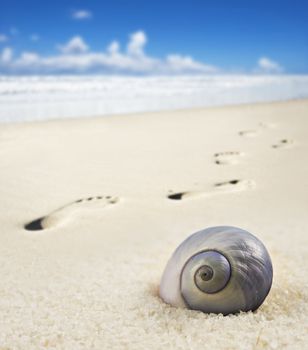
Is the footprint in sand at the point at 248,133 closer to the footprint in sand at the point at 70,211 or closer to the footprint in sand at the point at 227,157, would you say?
the footprint in sand at the point at 227,157

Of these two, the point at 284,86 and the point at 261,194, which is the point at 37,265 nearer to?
the point at 261,194

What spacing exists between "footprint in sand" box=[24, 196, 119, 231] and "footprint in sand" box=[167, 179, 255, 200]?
1.29 ft

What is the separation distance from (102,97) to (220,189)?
6.02 metres

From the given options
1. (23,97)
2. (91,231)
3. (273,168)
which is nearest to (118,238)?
(91,231)

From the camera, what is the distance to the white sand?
1.27 m

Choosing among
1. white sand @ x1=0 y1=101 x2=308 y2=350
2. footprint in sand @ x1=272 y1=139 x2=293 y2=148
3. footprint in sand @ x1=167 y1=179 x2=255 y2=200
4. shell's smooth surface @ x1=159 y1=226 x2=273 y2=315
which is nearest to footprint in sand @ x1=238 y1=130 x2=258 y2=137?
white sand @ x1=0 y1=101 x2=308 y2=350

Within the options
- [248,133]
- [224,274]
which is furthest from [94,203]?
[248,133]

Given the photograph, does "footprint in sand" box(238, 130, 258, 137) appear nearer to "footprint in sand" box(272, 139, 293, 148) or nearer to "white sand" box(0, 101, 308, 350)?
"white sand" box(0, 101, 308, 350)

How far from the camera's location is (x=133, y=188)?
282 centimetres

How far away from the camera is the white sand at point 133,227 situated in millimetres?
Answer: 1267

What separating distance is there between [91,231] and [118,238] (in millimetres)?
165

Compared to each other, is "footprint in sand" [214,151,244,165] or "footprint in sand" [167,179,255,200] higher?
"footprint in sand" [214,151,244,165]

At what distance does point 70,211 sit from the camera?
2.35 m

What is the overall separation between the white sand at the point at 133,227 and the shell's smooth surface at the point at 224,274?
0.04 m
